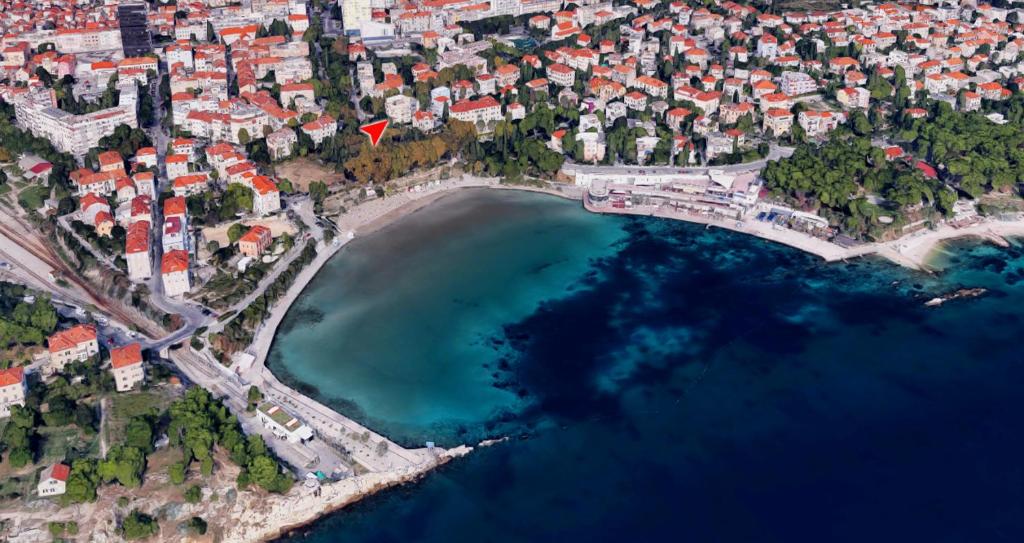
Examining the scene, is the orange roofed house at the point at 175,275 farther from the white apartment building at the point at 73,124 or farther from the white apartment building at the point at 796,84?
the white apartment building at the point at 796,84

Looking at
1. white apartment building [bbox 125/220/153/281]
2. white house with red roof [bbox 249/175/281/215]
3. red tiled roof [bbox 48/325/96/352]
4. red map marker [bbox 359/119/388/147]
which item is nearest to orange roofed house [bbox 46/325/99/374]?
red tiled roof [bbox 48/325/96/352]

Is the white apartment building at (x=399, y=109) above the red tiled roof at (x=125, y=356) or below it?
above

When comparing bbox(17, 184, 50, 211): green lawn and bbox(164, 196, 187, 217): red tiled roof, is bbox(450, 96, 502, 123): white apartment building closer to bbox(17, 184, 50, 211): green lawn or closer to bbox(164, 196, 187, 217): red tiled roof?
bbox(164, 196, 187, 217): red tiled roof

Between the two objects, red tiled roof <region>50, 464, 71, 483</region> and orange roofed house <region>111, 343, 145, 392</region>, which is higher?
orange roofed house <region>111, 343, 145, 392</region>

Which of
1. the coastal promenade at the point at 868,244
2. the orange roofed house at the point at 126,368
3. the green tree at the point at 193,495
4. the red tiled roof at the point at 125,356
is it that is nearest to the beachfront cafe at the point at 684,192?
the coastal promenade at the point at 868,244

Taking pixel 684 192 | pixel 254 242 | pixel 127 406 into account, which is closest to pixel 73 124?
pixel 254 242
